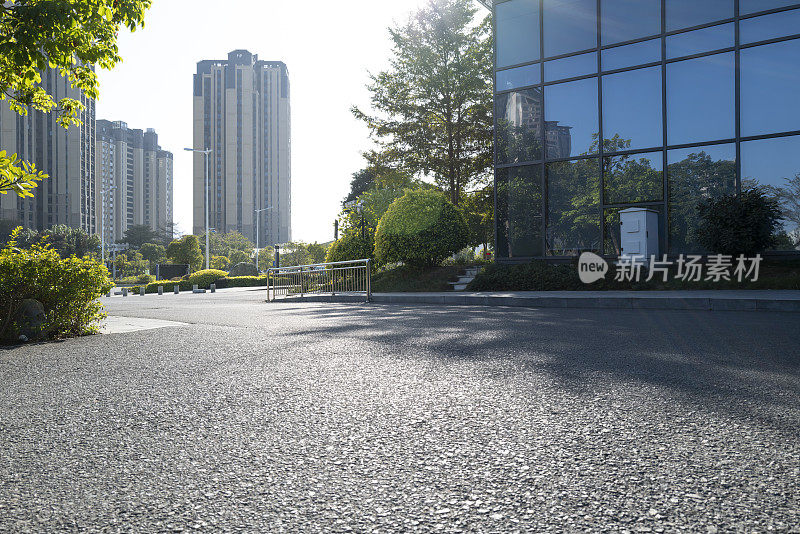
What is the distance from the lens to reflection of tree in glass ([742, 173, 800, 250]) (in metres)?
13.9

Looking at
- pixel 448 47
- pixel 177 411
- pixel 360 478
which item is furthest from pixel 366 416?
pixel 448 47

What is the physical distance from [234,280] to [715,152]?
96.6ft

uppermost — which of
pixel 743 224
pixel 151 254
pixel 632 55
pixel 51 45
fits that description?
pixel 632 55

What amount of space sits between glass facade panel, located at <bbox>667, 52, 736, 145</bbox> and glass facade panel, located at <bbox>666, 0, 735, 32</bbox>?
114 centimetres

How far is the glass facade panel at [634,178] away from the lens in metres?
15.8

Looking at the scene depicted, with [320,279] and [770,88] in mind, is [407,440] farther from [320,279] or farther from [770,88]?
[770,88]

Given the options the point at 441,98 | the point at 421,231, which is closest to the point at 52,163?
the point at 441,98

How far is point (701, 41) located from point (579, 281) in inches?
326

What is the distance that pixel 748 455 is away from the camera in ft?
7.18

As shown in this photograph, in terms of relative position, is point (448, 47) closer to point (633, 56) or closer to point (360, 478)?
point (633, 56)

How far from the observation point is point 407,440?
2.48m

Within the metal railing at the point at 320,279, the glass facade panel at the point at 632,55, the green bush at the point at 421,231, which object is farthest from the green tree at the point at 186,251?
the glass facade panel at the point at 632,55

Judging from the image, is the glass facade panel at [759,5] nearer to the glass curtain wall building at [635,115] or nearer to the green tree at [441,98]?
the glass curtain wall building at [635,115]

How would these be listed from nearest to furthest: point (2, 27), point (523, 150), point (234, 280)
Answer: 1. point (2, 27)
2. point (523, 150)
3. point (234, 280)
